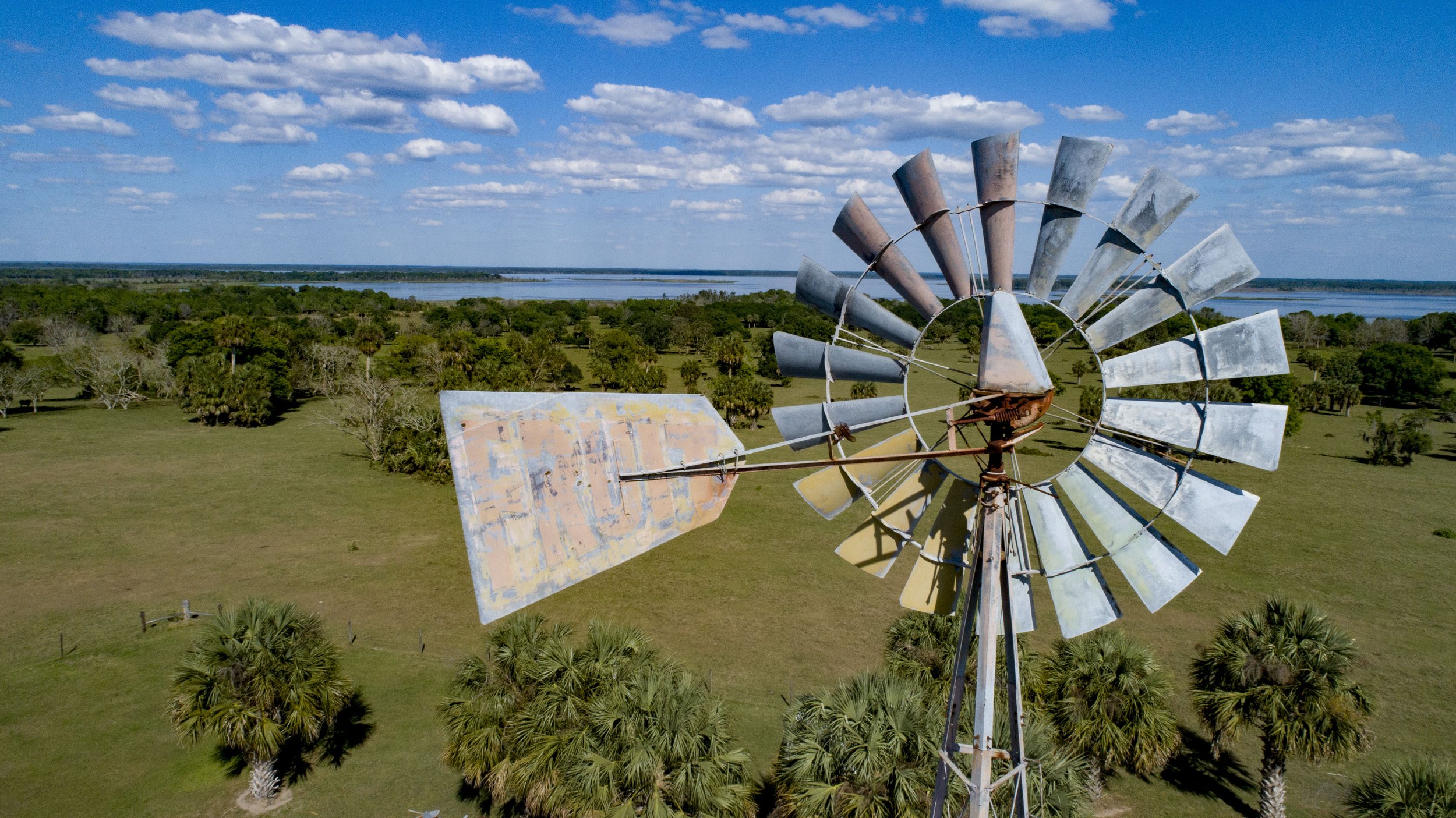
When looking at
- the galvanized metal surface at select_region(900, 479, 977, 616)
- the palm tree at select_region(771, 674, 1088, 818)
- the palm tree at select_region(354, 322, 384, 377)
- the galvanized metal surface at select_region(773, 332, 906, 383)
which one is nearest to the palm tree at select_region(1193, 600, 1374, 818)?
the palm tree at select_region(771, 674, 1088, 818)

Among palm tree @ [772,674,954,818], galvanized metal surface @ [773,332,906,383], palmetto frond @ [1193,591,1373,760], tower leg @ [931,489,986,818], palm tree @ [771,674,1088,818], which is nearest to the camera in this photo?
tower leg @ [931,489,986,818]

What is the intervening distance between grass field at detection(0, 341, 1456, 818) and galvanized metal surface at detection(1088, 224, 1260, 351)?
10594 mm

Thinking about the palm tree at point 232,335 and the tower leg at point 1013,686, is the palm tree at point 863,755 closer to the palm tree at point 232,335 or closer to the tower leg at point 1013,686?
the tower leg at point 1013,686

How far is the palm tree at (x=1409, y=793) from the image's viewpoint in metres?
7.82

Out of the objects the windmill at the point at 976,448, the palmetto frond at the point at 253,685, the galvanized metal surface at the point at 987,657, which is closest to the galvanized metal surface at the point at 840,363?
the windmill at the point at 976,448

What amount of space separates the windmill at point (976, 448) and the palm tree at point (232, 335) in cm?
4882

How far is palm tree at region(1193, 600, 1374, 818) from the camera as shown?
1043cm

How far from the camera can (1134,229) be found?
432 cm

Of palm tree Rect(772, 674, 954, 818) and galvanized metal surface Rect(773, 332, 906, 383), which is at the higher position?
galvanized metal surface Rect(773, 332, 906, 383)

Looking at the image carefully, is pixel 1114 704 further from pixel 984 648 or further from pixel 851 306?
pixel 851 306

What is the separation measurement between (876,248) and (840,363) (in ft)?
2.42

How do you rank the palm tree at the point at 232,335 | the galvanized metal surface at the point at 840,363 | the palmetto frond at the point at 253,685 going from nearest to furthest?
1. the galvanized metal surface at the point at 840,363
2. the palmetto frond at the point at 253,685
3. the palm tree at the point at 232,335

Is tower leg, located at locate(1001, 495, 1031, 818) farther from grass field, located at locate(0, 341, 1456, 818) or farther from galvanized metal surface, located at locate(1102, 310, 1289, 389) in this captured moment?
grass field, located at locate(0, 341, 1456, 818)

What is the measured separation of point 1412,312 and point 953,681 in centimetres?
20480
